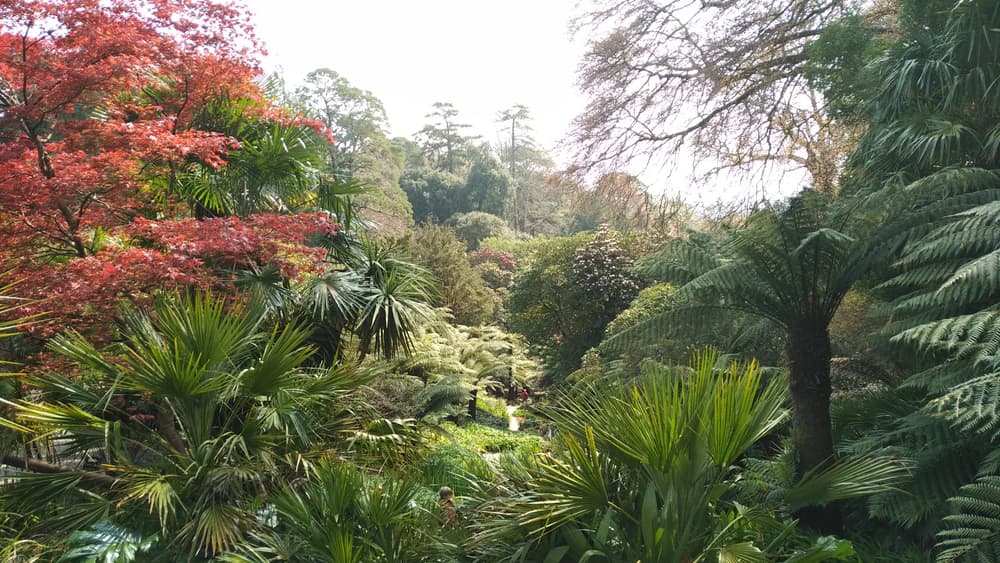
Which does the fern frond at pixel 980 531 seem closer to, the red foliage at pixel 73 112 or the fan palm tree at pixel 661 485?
the fan palm tree at pixel 661 485

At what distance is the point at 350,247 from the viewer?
8.16 meters

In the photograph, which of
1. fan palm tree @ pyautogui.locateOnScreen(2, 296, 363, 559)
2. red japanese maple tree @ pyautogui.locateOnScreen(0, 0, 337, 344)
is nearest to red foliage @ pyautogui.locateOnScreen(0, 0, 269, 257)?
red japanese maple tree @ pyautogui.locateOnScreen(0, 0, 337, 344)

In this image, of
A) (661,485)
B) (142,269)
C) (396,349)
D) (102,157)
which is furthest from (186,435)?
(396,349)

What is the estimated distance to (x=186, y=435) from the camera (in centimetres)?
398

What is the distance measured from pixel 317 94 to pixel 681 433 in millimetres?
30179

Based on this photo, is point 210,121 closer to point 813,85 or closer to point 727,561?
point 727,561

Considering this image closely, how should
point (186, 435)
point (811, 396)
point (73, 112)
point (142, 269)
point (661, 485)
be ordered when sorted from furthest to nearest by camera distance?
point (73, 112)
point (142, 269)
point (811, 396)
point (186, 435)
point (661, 485)

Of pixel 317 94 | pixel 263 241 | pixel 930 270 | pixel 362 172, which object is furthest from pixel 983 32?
pixel 317 94

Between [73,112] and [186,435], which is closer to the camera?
[186,435]

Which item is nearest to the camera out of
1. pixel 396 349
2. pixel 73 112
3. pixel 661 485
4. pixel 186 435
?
pixel 661 485

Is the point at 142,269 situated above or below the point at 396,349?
above

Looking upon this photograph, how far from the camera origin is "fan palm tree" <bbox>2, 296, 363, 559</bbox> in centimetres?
356

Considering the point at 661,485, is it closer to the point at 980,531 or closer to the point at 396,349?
the point at 980,531

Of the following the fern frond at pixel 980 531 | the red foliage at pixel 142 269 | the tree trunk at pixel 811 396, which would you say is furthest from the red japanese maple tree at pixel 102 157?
the fern frond at pixel 980 531
